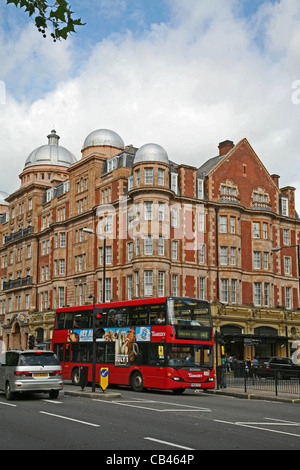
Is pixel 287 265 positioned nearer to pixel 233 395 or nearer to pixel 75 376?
pixel 75 376

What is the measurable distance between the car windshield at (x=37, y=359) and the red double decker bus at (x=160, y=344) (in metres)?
3.20

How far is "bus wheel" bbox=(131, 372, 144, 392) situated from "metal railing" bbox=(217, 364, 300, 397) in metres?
3.82

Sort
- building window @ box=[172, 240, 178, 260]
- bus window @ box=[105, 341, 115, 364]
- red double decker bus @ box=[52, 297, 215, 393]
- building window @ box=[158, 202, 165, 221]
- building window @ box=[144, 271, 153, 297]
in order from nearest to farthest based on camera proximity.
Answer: red double decker bus @ box=[52, 297, 215, 393], bus window @ box=[105, 341, 115, 364], building window @ box=[144, 271, 153, 297], building window @ box=[158, 202, 165, 221], building window @ box=[172, 240, 178, 260]

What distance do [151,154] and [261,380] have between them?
23.6 meters

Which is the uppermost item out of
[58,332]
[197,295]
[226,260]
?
[226,260]

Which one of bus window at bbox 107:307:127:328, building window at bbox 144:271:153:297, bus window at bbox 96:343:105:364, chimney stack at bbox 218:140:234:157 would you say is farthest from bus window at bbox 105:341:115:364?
chimney stack at bbox 218:140:234:157

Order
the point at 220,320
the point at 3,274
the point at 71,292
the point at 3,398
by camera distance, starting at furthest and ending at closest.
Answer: the point at 3,274 → the point at 71,292 → the point at 220,320 → the point at 3,398

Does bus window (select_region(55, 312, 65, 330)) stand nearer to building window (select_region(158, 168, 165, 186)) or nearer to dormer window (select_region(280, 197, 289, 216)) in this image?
building window (select_region(158, 168, 165, 186))

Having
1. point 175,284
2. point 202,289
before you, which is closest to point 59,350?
point 175,284

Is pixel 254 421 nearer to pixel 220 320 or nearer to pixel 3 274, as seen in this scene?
pixel 220 320

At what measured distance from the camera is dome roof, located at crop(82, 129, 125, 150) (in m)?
57.4

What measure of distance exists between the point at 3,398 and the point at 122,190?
2971 cm

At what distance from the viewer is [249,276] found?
5009cm

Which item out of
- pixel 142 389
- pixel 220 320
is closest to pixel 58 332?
pixel 142 389
